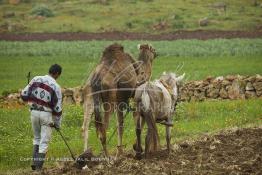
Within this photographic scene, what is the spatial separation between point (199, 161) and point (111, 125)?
315 inches

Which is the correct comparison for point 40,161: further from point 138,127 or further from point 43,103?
point 138,127

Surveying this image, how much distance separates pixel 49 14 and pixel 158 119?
242ft

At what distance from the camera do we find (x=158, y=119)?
16.0 metres

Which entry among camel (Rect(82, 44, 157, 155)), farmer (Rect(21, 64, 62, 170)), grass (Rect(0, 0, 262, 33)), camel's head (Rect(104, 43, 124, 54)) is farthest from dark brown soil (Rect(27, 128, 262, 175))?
grass (Rect(0, 0, 262, 33))

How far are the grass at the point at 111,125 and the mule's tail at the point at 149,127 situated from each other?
2.86 m

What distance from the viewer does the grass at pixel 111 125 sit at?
60.1 feet

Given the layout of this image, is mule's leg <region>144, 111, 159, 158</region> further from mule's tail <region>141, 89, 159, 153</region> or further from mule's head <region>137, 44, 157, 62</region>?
mule's head <region>137, 44, 157, 62</region>

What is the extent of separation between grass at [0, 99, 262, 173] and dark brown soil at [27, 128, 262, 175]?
88.9 inches

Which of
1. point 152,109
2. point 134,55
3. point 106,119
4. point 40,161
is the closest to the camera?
point 40,161

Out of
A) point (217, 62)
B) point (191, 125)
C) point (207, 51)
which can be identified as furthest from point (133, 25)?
point (191, 125)

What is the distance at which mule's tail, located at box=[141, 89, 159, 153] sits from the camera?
602 inches

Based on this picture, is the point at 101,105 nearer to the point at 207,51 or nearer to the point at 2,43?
the point at 207,51

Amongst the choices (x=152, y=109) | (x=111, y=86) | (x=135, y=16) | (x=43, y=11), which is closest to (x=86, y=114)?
(x=111, y=86)

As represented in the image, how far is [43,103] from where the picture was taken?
14.8 metres
